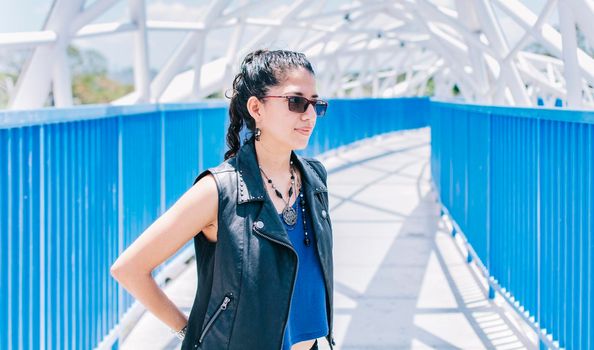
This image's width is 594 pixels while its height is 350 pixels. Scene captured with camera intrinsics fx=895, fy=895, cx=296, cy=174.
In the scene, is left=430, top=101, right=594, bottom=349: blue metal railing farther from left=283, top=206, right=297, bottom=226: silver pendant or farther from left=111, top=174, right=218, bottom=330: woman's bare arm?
left=111, top=174, right=218, bottom=330: woman's bare arm

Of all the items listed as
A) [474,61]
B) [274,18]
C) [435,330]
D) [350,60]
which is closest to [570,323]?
[435,330]

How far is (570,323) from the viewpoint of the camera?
452 centimetres

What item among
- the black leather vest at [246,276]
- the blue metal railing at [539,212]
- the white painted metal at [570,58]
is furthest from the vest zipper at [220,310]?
the white painted metal at [570,58]

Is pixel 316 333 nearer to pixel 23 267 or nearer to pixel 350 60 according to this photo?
pixel 23 267

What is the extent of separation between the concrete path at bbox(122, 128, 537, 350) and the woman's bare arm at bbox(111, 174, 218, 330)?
3315 millimetres

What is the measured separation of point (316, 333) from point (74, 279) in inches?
84.0

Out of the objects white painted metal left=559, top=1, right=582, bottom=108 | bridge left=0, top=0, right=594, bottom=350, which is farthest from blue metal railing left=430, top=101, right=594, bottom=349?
white painted metal left=559, top=1, right=582, bottom=108

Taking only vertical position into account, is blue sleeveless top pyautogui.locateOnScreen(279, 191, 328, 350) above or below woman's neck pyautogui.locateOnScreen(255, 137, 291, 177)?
below

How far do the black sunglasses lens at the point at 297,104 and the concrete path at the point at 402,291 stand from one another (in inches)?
133

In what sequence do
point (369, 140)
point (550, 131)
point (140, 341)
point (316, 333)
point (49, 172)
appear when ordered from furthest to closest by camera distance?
1. point (369, 140)
2. point (140, 341)
3. point (550, 131)
4. point (49, 172)
5. point (316, 333)

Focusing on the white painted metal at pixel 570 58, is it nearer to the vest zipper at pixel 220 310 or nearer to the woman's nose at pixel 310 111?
the woman's nose at pixel 310 111

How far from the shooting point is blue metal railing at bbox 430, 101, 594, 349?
4.30 m

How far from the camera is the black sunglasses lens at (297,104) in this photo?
265 cm

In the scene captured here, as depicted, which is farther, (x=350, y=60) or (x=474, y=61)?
(x=350, y=60)
